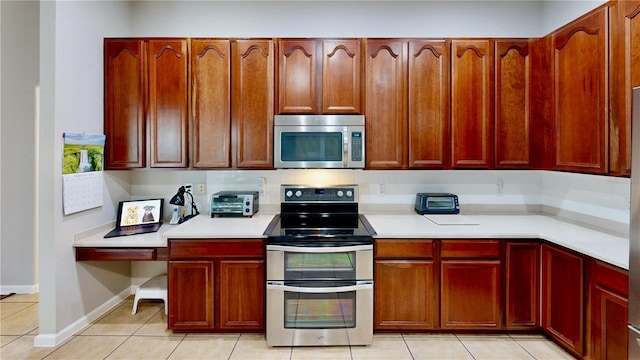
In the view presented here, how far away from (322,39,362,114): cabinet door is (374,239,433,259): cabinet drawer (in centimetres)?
112

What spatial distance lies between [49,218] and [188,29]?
2012 mm

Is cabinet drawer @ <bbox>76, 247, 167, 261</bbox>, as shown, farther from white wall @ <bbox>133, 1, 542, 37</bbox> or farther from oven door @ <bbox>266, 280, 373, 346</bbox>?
white wall @ <bbox>133, 1, 542, 37</bbox>

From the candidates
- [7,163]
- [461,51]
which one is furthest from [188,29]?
[461,51]

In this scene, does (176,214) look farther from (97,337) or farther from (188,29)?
(188,29)

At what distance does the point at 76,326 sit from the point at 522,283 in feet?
11.1

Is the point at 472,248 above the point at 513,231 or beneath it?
beneath

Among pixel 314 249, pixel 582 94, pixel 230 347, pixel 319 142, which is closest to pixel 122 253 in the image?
pixel 230 347

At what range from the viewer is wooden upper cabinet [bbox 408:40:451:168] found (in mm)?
2943

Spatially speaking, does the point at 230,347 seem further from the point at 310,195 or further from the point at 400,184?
the point at 400,184

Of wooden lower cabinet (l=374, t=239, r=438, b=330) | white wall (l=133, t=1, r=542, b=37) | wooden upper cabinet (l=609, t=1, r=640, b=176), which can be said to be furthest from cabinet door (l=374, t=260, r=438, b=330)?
white wall (l=133, t=1, r=542, b=37)

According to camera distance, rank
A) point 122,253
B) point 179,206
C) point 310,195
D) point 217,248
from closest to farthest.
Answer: point 217,248 → point 122,253 → point 310,195 → point 179,206

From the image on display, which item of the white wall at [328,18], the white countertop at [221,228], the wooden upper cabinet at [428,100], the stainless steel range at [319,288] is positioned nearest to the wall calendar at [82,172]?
the white countertop at [221,228]

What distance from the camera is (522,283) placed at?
102 inches

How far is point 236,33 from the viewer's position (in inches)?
131
